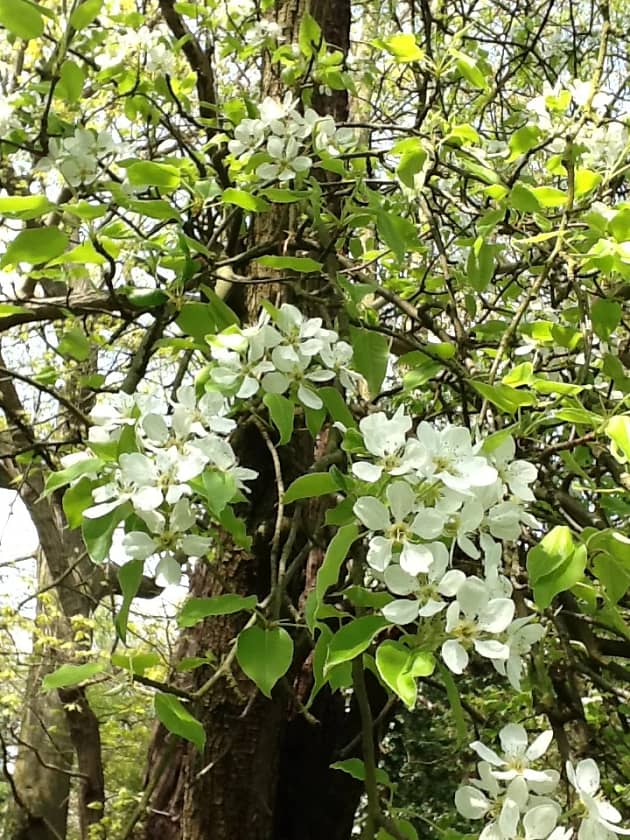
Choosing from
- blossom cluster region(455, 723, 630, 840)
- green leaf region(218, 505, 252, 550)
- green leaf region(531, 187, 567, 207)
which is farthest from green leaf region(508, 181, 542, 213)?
blossom cluster region(455, 723, 630, 840)

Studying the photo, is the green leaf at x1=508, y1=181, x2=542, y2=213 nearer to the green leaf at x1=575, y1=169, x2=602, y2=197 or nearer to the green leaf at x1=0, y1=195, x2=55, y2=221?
the green leaf at x1=575, y1=169, x2=602, y2=197

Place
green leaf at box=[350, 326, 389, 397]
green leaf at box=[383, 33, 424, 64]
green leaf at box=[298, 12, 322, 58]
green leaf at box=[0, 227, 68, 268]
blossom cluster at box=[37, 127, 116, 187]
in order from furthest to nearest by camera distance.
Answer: green leaf at box=[298, 12, 322, 58] < green leaf at box=[383, 33, 424, 64] < blossom cluster at box=[37, 127, 116, 187] < green leaf at box=[350, 326, 389, 397] < green leaf at box=[0, 227, 68, 268]

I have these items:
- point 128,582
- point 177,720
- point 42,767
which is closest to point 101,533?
point 128,582

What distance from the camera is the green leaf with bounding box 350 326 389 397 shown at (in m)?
1.02

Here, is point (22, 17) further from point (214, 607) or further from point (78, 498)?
point (214, 607)

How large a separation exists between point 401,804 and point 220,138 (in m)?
3.69

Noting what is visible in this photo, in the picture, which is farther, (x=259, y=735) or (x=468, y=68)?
(x=259, y=735)

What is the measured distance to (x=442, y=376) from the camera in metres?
1.49

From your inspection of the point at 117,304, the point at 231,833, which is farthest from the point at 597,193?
the point at 231,833

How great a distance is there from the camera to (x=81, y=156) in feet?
3.70

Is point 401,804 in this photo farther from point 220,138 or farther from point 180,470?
point 180,470

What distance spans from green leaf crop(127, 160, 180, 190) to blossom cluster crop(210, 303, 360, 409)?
253 millimetres

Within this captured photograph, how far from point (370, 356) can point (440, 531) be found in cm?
42

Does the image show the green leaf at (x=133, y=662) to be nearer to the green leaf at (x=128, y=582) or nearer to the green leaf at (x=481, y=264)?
the green leaf at (x=128, y=582)
